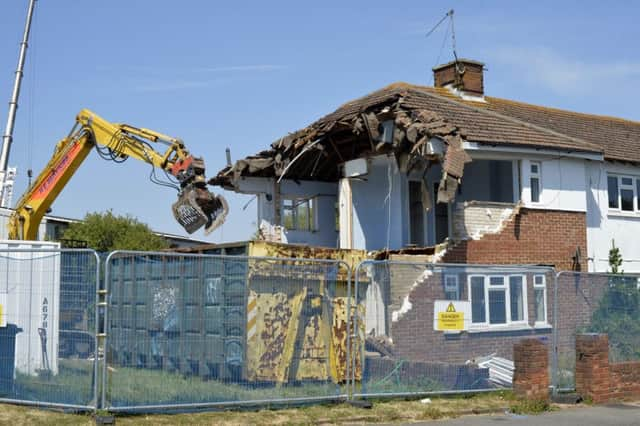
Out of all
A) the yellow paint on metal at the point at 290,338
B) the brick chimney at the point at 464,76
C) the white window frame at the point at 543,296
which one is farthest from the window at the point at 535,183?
the yellow paint on metal at the point at 290,338

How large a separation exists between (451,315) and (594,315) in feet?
10.8

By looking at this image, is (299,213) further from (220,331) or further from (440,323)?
(220,331)

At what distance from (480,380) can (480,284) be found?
1551 mm

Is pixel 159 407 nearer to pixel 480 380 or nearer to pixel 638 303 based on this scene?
pixel 480 380

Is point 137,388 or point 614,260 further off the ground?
point 614,260

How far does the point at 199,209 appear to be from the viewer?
16.7 m

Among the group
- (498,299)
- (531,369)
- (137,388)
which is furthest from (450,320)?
(137,388)

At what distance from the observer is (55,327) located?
38.0 ft

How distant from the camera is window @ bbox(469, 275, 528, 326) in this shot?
1422cm

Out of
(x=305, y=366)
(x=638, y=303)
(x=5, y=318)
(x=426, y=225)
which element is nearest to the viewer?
(x=5, y=318)

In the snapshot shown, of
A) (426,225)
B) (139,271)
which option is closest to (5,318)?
(139,271)

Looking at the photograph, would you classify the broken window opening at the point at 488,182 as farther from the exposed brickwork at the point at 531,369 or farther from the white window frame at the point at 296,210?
the exposed brickwork at the point at 531,369

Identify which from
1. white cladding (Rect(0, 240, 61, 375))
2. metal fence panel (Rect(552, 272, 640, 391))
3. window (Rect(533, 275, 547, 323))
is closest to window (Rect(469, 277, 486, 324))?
window (Rect(533, 275, 547, 323))

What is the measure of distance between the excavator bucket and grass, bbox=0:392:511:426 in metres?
5.31
